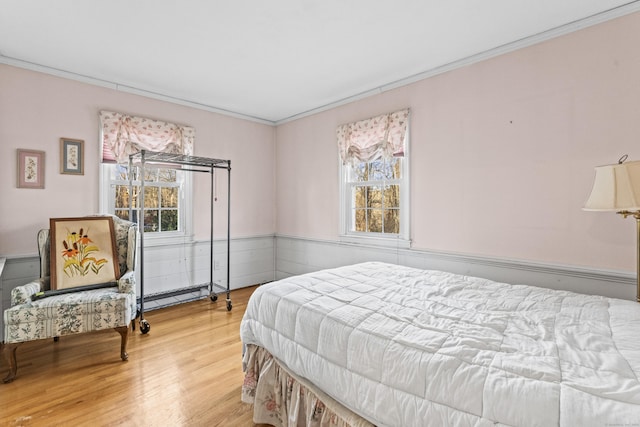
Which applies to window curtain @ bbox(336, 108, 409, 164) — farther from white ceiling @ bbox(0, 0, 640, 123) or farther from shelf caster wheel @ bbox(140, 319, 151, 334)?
shelf caster wheel @ bbox(140, 319, 151, 334)

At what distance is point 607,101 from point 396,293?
1983mm

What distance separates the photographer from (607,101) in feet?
6.95

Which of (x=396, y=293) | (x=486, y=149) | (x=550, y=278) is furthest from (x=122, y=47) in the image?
(x=550, y=278)

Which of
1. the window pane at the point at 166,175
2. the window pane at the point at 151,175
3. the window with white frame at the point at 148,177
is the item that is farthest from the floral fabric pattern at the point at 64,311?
the window pane at the point at 166,175

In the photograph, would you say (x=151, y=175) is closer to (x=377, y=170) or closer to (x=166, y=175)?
(x=166, y=175)

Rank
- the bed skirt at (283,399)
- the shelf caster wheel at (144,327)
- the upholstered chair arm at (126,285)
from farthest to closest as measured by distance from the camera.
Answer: the shelf caster wheel at (144,327), the upholstered chair arm at (126,285), the bed skirt at (283,399)

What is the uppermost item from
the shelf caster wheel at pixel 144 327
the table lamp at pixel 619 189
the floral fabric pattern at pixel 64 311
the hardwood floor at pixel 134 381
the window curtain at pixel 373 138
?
the window curtain at pixel 373 138

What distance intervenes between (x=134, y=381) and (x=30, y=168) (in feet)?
7.42

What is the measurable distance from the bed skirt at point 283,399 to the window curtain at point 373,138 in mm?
2368

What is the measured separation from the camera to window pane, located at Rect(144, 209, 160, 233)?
12.1ft

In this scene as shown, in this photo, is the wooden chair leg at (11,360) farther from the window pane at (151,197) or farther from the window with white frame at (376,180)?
the window with white frame at (376,180)

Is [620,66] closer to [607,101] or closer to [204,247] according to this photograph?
[607,101]

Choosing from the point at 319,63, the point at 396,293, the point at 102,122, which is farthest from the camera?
the point at 102,122

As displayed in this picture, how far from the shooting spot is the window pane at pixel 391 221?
3.41 m
